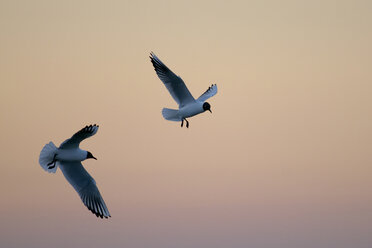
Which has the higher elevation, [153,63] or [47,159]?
[153,63]

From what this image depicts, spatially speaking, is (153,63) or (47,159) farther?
(153,63)

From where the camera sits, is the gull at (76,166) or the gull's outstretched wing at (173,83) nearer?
the gull at (76,166)

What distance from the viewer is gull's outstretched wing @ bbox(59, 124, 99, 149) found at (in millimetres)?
14227

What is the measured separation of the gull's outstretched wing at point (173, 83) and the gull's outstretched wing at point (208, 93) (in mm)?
1893

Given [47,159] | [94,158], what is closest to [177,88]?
[94,158]

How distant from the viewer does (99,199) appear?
16.3 meters

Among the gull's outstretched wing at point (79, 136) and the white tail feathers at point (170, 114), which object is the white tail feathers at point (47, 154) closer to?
the gull's outstretched wing at point (79, 136)

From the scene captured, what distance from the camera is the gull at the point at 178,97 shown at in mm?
17625

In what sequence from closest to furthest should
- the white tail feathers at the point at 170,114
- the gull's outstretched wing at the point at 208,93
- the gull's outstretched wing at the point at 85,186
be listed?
the gull's outstretched wing at the point at 85,186, the white tail feathers at the point at 170,114, the gull's outstretched wing at the point at 208,93

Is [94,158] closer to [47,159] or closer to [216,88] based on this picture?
[47,159]

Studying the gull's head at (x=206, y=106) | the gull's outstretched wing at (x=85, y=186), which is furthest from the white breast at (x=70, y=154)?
the gull's head at (x=206, y=106)

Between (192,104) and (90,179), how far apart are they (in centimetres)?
380

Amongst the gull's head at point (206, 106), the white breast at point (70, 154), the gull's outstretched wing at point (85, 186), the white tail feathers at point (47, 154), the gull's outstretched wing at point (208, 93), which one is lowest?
the gull's outstretched wing at point (85, 186)

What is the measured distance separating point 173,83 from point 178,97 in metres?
0.50
